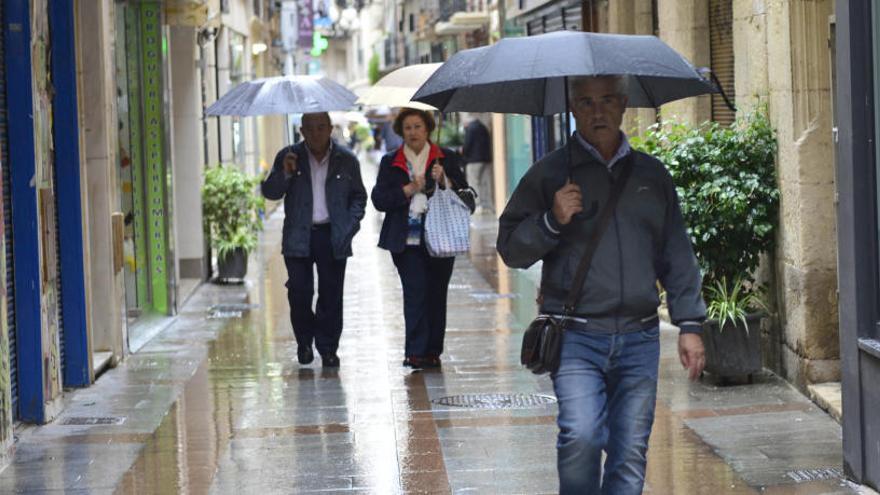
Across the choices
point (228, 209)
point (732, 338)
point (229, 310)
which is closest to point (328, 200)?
point (732, 338)

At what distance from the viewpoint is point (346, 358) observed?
1207cm

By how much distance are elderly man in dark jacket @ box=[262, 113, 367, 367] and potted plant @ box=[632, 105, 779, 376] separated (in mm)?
2304

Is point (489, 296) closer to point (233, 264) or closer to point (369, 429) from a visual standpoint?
point (233, 264)

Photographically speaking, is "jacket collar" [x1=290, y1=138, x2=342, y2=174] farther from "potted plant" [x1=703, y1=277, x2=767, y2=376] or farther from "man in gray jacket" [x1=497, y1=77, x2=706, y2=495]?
"man in gray jacket" [x1=497, y1=77, x2=706, y2=495]

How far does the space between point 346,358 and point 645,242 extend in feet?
21.9

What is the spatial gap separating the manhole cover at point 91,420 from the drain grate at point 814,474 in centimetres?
415

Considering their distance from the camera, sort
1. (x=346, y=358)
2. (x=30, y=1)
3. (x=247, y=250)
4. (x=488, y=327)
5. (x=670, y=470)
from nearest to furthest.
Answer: (x=670, y=470), (x=30, y=1), (x=346, y=358), (x=488, y=327), (x=247, y=250)

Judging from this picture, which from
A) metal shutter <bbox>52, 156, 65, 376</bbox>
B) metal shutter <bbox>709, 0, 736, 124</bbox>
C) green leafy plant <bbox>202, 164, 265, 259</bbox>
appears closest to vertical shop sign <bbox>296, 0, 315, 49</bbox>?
green leafy plant <bbox>202, 164, 265, 259</bbox>

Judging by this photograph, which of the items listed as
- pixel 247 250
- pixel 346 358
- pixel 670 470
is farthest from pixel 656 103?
pixel 247 250

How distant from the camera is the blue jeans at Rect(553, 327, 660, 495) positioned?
5449 mm

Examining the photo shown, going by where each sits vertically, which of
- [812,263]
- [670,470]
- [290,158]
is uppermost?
[290,158]

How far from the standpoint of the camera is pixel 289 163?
36.8 ft

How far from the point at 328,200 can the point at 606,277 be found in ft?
19.3

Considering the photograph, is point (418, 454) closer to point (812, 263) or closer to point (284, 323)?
point (812, 263)
